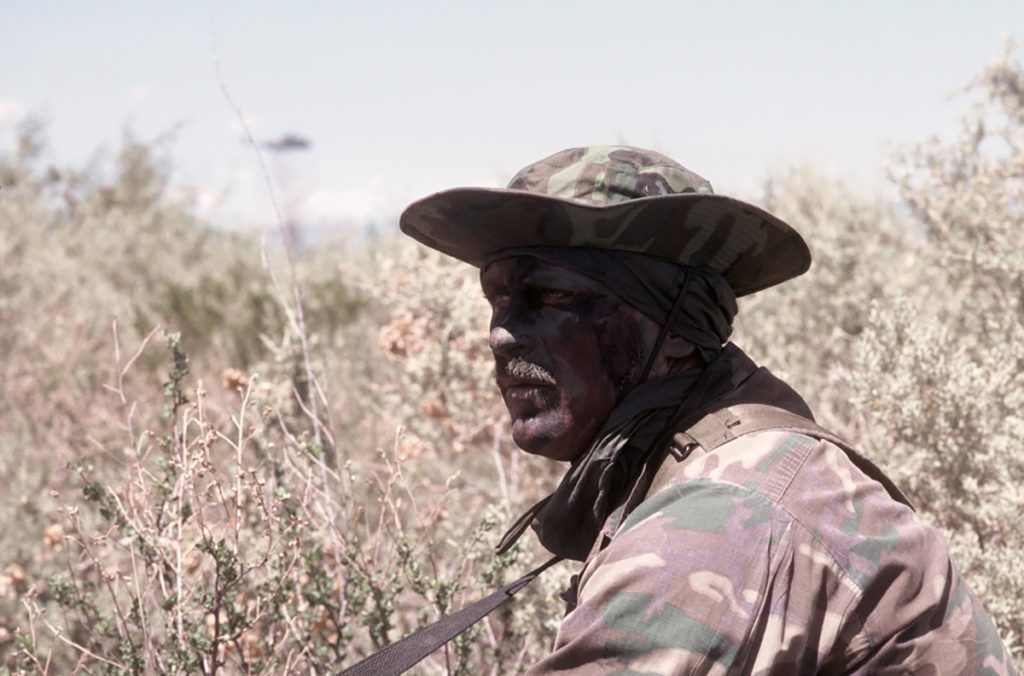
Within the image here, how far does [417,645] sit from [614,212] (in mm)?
887

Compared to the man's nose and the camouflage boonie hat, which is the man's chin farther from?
the camouflage boonie hat

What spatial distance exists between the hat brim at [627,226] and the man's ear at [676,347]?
0.48ft

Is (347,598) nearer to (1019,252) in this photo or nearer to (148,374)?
(1019,252)

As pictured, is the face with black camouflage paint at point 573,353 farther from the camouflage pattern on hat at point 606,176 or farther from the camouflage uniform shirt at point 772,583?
the camouflage uniform shirt at point 772,583

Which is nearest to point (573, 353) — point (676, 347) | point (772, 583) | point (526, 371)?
point (526, 371)

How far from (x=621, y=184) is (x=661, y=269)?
0.61 ft

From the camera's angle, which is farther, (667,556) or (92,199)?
(92,199)

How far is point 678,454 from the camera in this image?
1850 mm

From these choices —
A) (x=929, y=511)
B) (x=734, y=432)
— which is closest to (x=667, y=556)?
(x=734, y=432)

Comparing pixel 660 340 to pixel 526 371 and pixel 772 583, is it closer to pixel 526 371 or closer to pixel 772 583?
pixel 526 371

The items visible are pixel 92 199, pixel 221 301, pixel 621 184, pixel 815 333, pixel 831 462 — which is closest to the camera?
pixel 831 462

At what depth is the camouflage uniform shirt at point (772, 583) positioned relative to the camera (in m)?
1.53

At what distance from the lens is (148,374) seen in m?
7.67

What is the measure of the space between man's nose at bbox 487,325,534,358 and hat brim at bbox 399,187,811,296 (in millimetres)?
169
